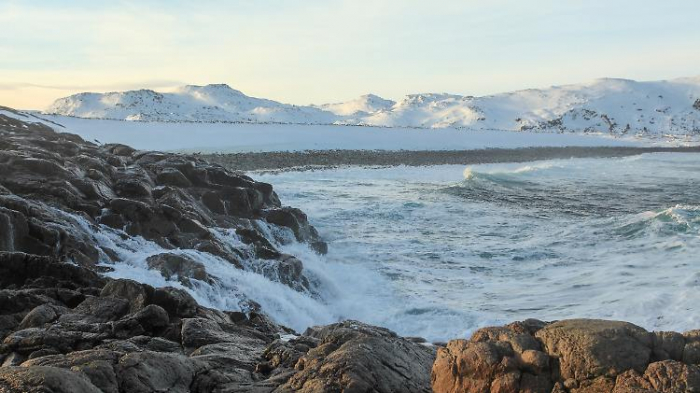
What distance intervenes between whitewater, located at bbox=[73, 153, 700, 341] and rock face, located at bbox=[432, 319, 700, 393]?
17.9 ft

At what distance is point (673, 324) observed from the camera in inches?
385

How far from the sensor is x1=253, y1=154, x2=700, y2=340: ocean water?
11.0 metres

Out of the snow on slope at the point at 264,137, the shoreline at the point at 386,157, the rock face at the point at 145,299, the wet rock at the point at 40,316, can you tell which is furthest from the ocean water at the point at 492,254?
the snow on slope at the point at 264,137

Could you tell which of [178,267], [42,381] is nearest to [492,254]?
[178,267]

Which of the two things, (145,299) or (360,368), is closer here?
(360,368)

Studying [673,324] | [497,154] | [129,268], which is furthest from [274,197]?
[497,154]

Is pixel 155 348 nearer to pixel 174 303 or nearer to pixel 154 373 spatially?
pixel 154 373

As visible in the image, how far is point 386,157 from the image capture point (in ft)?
134

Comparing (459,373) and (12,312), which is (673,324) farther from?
(12,312)

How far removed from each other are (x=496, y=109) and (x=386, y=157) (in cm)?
13467

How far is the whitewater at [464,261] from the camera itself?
10.7m

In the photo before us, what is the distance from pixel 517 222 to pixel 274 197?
23.0ft

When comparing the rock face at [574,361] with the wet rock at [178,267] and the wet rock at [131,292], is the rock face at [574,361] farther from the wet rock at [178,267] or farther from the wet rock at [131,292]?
the wet rock at [178,267]

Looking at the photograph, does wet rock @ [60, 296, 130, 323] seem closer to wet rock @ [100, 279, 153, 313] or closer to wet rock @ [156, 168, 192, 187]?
wet rock @ [100, 279, 153, 313]
